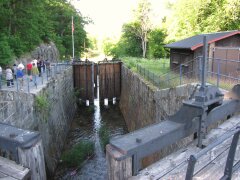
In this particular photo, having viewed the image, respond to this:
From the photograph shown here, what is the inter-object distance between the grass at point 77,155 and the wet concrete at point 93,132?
0.30 m

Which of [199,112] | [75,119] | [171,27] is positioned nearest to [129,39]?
[171,27]

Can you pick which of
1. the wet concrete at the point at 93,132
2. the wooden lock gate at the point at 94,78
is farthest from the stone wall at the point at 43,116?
the wooden lock gate at the point at 94,78

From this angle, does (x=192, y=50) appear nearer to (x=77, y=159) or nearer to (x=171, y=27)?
(x=77, y=159)

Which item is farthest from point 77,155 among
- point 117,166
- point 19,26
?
point 19,26

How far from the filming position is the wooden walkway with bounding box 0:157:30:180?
10.7 ft

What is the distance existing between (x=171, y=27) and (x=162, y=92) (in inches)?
798

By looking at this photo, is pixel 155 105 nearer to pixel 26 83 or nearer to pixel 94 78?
pixel 26 83

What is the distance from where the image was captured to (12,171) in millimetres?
3422

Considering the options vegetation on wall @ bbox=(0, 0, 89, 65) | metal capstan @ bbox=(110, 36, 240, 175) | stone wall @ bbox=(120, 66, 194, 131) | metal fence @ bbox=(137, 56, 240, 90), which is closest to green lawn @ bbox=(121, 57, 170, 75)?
stone wall @ bbox=(120, 66, 194, 131)

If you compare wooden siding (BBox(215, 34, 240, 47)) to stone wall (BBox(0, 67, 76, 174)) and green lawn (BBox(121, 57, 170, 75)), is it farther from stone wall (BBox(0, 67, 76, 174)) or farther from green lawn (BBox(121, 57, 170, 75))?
stone wall (BBox(0, 67, 76, 174))

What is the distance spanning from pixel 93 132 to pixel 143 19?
90.6 feet

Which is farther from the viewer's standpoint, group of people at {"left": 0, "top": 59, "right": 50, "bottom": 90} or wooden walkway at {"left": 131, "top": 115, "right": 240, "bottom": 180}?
group of people at {"left": 0, "top": 59, "right": 50, "bottom": 90}

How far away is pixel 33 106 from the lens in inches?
451

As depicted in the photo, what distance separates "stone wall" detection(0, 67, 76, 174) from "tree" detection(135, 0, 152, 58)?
25.5 metres
